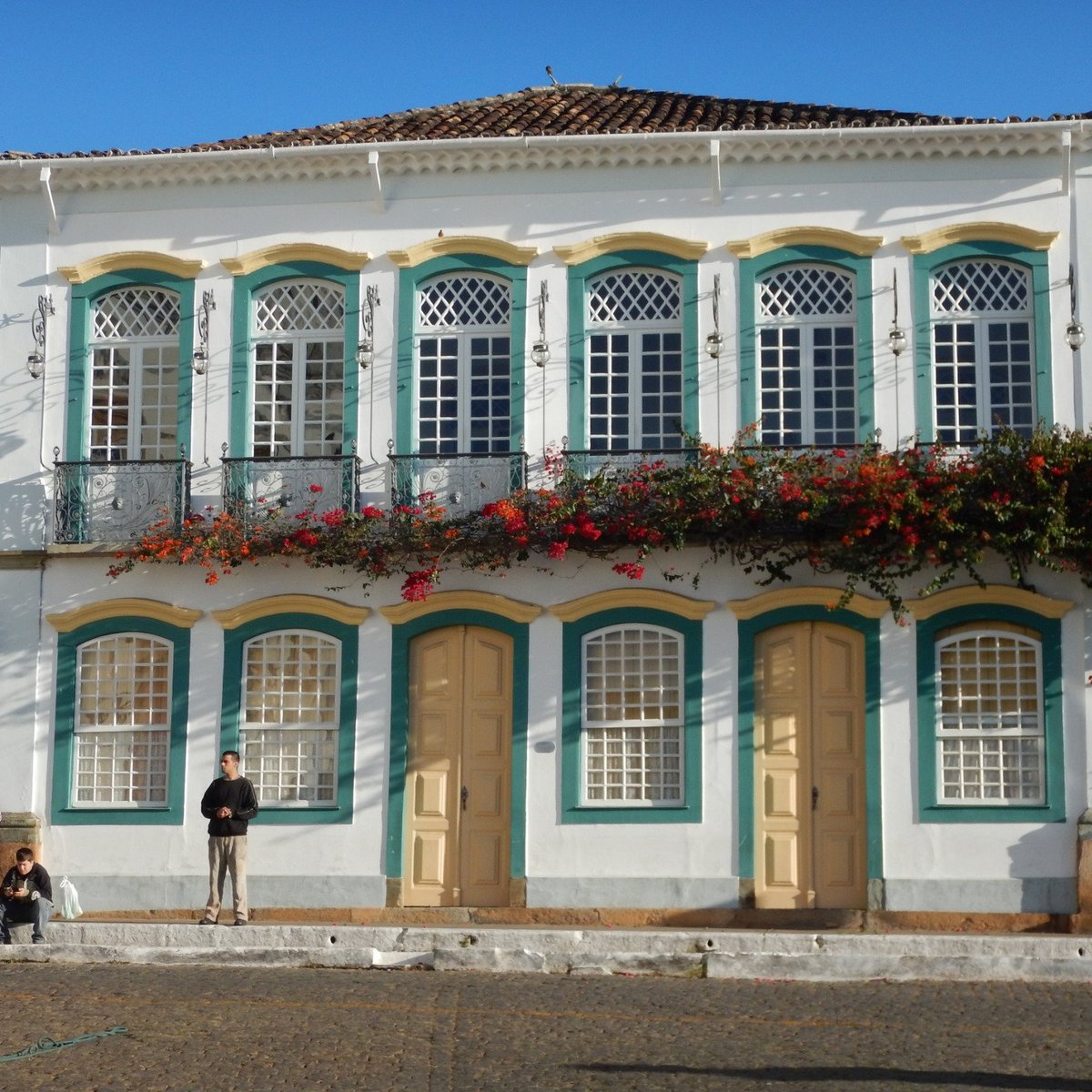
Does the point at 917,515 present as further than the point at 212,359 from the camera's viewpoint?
No

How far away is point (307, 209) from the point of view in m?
18.2

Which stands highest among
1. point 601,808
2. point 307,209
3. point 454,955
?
point 307,209

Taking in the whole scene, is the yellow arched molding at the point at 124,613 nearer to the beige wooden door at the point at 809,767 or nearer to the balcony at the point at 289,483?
the balcony at the point at 289,483

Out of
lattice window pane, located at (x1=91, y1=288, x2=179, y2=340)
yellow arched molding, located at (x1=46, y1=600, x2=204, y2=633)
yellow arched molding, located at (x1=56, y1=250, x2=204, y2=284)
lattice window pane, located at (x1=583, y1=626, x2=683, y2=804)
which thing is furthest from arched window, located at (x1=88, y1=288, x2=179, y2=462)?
lattice window pane, located at (x1=583, y1=626, x2=683, y2=804)

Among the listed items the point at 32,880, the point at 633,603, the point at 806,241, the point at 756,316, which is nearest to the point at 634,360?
the point at 756,316

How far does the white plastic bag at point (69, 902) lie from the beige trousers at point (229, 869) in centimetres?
180

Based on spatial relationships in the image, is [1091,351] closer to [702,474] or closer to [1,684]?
[702,474]

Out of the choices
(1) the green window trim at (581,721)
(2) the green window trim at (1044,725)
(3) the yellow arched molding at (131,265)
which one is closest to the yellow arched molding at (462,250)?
(3) the yellow arched molding at (131,265)

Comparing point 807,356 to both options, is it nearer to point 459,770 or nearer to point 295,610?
point 459,770

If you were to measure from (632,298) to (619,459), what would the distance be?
1.67 m

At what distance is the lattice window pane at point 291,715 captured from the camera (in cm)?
1748

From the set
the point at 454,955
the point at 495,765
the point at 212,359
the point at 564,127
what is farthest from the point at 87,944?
the point at 564,127

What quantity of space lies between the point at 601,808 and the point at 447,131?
6774mm

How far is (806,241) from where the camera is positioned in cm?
1752
